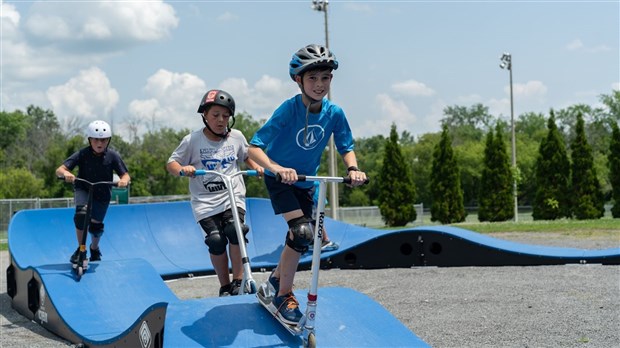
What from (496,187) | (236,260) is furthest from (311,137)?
(496,187)

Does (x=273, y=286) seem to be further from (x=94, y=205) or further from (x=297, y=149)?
(x=94, y=205)

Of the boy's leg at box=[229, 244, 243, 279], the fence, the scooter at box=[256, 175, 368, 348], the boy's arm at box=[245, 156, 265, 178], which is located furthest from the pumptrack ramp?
the fence

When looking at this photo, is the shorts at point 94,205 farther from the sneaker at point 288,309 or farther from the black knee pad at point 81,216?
the sneaker at point 288,309

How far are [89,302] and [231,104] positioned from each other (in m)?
2.63

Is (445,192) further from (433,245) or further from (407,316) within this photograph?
(407,316)

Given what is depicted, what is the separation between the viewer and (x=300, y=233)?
4.61 metres

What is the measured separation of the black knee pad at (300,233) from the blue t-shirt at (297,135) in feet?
1.01

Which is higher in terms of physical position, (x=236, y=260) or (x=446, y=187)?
(x=446, y=187)

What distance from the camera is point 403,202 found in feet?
99.1

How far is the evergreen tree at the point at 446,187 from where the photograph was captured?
3005 cm

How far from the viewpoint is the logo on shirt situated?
4809mm

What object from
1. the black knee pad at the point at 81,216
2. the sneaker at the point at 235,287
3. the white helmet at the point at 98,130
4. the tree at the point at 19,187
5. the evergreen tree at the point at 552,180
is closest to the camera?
the sneaker at the point at 235,287

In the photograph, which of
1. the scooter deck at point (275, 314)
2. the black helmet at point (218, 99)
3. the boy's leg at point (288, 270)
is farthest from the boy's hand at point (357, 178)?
the black helmet at point (218, 99)

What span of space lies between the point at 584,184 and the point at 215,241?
2396 centimetres
